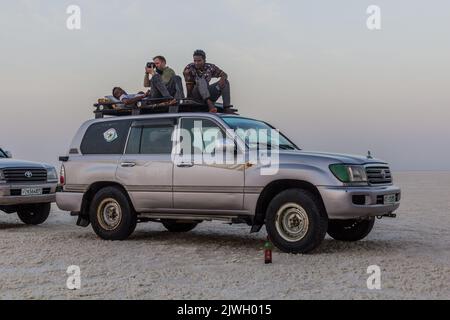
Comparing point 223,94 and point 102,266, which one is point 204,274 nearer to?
point 102,266

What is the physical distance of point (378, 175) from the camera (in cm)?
836

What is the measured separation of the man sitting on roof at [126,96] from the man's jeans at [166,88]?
22 centimetres

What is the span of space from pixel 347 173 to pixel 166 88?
3624mm

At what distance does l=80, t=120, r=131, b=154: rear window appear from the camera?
958 centimetres

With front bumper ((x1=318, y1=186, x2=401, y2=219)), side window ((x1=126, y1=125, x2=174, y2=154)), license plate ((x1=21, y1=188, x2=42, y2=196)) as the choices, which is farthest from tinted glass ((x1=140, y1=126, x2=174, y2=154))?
license plate ((x1=21, y1=188, x2=42, y2=196))

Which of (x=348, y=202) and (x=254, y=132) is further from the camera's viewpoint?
(x=254, y=132)

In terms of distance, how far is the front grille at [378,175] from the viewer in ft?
26.8

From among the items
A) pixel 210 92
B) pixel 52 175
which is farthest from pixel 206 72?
pixel 52 175

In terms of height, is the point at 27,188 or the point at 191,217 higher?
the point at 27,188

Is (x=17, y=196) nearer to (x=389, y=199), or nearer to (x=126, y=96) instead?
(x=126, y=96)

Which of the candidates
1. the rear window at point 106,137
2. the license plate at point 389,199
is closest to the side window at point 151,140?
the rear window at point 106,137

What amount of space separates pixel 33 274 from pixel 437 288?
167 inches

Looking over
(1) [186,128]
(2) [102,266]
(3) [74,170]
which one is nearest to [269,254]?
(2) [102,266]
